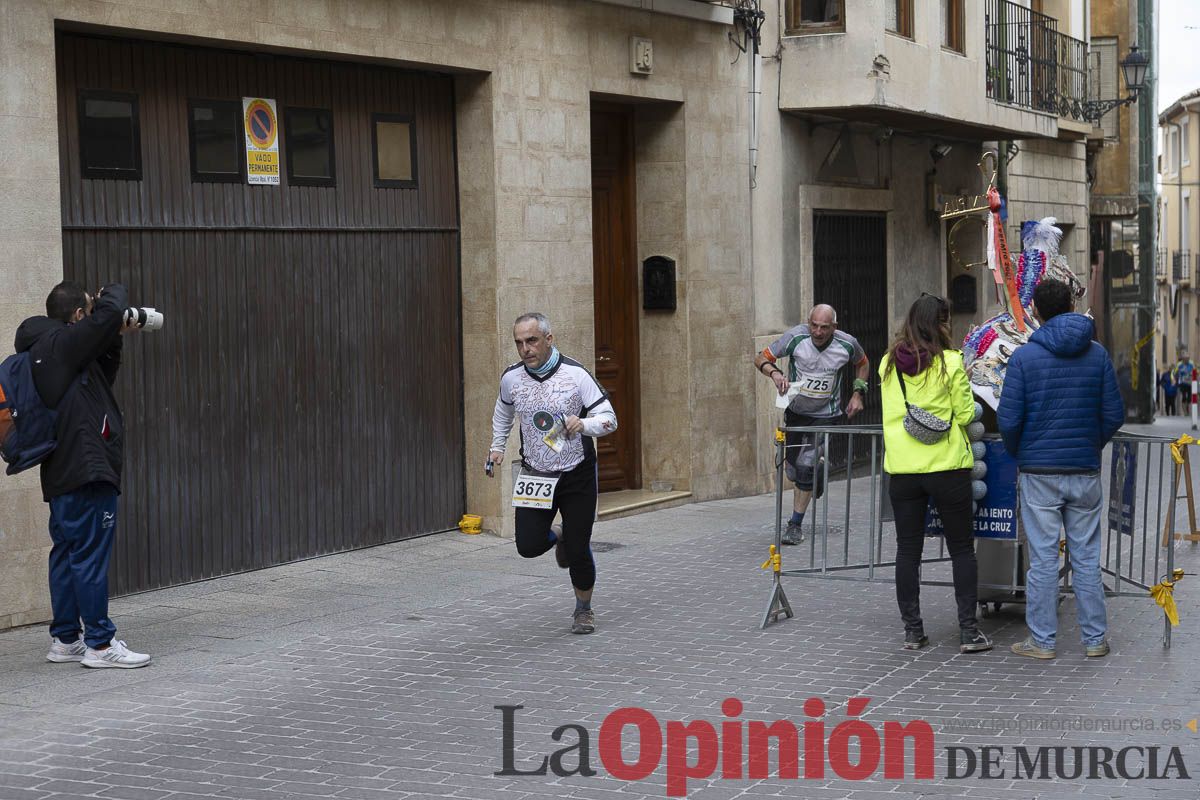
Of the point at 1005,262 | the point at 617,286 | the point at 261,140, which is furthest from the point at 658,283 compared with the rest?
the point at 1005,262

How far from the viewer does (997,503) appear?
8727mm

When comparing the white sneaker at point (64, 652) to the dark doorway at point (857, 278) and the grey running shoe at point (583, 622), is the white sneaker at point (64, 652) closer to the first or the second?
the grey running shoe at point (583, 622)

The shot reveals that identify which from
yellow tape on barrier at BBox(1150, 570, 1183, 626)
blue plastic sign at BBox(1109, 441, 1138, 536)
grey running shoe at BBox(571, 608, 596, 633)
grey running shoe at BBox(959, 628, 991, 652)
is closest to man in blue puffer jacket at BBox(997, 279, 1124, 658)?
grey running shoe at BBox(959, 628, 991, 652)

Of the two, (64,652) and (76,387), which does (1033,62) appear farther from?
(64,652)

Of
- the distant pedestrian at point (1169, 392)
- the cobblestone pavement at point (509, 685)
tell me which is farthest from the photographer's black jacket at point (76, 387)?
the distant pedestrian at point (1169, 392)

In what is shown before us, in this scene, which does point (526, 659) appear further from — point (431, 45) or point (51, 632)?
point (431, 45)

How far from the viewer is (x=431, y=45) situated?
11.8m

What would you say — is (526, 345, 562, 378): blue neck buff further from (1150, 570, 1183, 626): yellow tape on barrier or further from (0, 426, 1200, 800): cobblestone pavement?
(1150, 570, 1183, 626): yellow tape on barrier

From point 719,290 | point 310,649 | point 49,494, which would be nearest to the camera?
point 49,494

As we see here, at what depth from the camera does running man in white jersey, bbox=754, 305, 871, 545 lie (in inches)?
473

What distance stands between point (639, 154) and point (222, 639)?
24.3ft

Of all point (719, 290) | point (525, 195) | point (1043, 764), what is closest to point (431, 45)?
point (525, 195)

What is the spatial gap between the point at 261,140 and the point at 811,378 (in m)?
4.32

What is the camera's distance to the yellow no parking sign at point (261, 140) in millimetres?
10750
